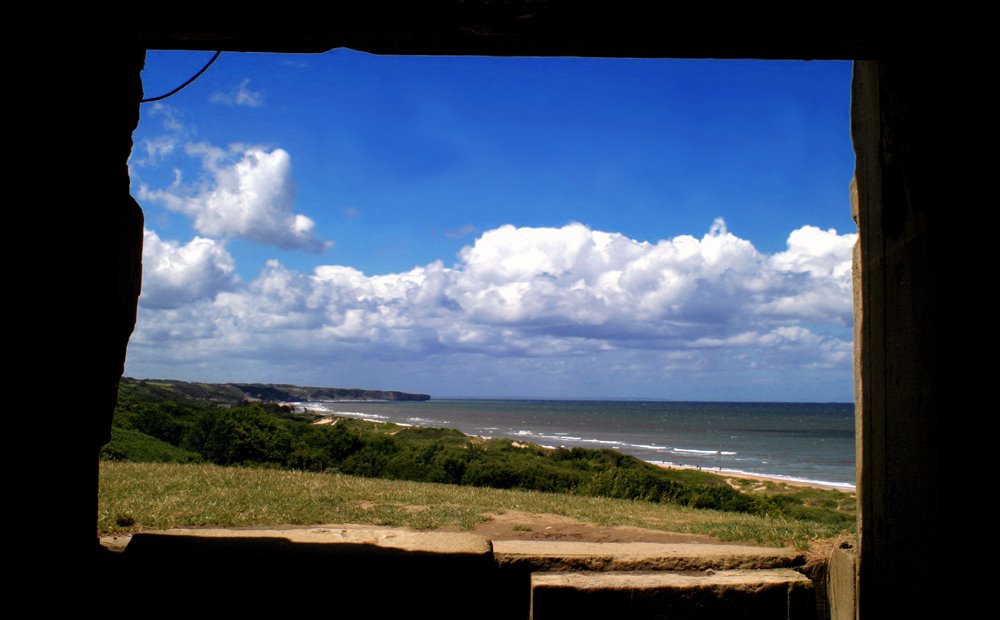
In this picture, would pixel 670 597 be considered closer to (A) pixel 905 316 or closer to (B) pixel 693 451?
(A) pixel 905 316

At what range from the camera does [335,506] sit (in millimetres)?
7883

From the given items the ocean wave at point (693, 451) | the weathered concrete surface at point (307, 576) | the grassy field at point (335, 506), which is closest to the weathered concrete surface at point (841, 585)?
the grassy field at point (335, 506)

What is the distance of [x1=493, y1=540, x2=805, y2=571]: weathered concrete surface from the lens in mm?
4598

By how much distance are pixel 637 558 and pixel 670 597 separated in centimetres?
45

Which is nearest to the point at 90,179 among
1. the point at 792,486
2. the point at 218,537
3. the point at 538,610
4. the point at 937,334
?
the point at 218,537

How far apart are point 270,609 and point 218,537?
690mm

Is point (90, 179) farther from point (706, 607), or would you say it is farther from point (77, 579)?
point (706, 607)

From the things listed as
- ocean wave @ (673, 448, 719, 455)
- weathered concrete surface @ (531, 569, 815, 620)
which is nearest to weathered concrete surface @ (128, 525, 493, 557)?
weathered concrete surface @ (531, 569, 815, 620)

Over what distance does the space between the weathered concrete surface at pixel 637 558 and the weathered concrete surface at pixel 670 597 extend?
21cm

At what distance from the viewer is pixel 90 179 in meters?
3.26

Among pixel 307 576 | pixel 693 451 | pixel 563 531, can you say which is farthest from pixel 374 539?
pixel 693 451

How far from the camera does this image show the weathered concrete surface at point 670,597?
4.19m

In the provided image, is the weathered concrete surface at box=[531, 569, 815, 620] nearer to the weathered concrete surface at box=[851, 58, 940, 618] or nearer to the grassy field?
the weathered concrete surface at box=[851, 58, 940, 618]

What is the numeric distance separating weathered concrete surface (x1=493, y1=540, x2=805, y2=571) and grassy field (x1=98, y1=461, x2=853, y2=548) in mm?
925
